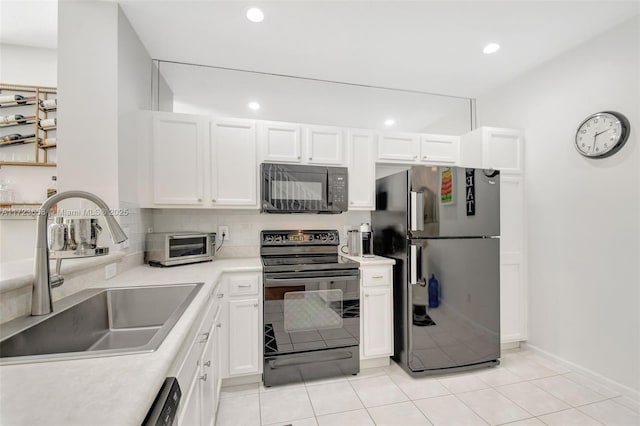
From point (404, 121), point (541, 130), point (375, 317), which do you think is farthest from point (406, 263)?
point (404, 121)

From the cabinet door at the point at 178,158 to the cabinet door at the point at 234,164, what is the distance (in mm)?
105

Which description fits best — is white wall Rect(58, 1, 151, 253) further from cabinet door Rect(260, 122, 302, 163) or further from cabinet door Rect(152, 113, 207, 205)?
cabinet door Rect(260, 122, 302, 163)

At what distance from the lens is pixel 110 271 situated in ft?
5.50

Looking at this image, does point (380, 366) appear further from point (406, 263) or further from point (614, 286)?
point (614, 286)

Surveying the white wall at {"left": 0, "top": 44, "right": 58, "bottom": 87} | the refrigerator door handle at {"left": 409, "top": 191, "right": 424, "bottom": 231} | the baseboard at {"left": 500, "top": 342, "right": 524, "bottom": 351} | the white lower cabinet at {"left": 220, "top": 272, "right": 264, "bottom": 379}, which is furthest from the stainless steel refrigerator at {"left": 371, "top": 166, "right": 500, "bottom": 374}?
the white wall at {"left": 0, "top": 44, "right": 58, "bottom": 87}

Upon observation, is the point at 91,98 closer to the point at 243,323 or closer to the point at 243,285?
the point at 243,285

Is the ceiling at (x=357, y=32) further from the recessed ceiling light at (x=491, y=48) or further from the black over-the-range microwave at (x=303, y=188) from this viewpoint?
the black over-the-range microwave at (x=303, y=188)

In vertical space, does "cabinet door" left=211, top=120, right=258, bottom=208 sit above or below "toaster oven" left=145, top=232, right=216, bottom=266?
above

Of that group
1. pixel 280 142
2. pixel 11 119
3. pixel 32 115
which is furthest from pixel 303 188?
pixel 11 119

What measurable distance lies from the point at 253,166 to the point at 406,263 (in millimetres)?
1558

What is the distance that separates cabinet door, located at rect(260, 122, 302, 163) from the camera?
2520mm

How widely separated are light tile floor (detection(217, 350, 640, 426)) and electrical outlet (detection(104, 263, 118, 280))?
44.3 inches

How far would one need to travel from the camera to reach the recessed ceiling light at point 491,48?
228 centimetres

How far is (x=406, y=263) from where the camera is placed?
2299mm
